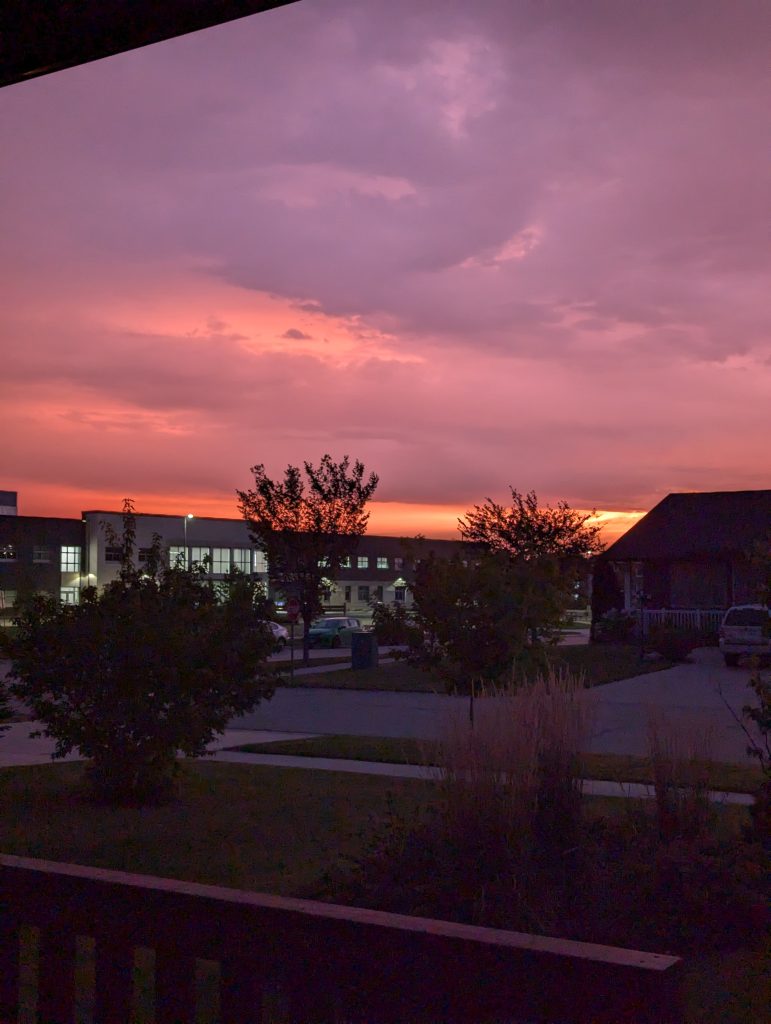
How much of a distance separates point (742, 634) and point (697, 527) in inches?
420

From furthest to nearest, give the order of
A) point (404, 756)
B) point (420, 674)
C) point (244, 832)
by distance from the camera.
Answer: point (420, 674), point (404, 756), point (244, 832)

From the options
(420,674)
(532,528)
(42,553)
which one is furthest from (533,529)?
(42,553)

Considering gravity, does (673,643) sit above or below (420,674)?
above

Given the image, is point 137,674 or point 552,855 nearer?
point 552,855

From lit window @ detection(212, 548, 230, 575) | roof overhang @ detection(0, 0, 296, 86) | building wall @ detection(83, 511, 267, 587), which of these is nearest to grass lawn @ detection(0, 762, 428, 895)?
roof overhang @ detection(0, 0, 296, 86)

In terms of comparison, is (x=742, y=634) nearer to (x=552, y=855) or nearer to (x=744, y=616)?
(x=744, y=616)

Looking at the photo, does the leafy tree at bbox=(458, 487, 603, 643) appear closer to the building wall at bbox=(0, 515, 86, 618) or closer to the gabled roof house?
the gabled roof house

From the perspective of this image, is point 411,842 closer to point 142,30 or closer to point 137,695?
point 137,695

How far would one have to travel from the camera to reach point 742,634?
1108 inches

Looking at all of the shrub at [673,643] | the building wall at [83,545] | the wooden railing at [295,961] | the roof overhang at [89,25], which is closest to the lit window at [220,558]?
the building wall at [83,545]

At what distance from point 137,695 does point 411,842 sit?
4116 mm

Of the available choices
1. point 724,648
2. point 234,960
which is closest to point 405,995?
point 234,960

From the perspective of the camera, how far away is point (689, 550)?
122ft

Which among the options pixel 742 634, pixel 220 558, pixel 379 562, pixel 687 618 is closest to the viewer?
pixel 742 634
